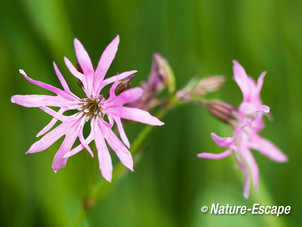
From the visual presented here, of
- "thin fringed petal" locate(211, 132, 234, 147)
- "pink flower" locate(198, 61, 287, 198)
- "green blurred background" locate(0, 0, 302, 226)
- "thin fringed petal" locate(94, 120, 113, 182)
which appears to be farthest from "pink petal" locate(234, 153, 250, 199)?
"thin fringed petal" locate(94, 120, 113, 182)

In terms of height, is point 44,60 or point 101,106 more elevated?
point 44,60

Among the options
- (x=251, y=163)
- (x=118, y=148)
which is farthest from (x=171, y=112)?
(x=118, y=148)

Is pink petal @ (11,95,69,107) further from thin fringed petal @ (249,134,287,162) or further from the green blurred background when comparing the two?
thin fringed petal @ (249,134,287,162)

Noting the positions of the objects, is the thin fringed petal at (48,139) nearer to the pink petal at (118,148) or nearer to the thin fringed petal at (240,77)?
the pink petal at (118,148)

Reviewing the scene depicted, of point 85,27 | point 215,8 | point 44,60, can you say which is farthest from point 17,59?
point 215,8

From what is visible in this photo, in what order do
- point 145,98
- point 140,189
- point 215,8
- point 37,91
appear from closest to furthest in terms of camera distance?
point 145,98
point 37,91
point 140,189
point 215,8

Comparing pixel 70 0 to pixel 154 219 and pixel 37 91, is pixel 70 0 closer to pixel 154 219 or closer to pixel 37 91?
pixel 37 91

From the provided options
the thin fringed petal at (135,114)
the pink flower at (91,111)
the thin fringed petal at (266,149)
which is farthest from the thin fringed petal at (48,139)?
the thin fringed petal at (266,149)

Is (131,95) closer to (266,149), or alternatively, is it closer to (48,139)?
(48,139)
